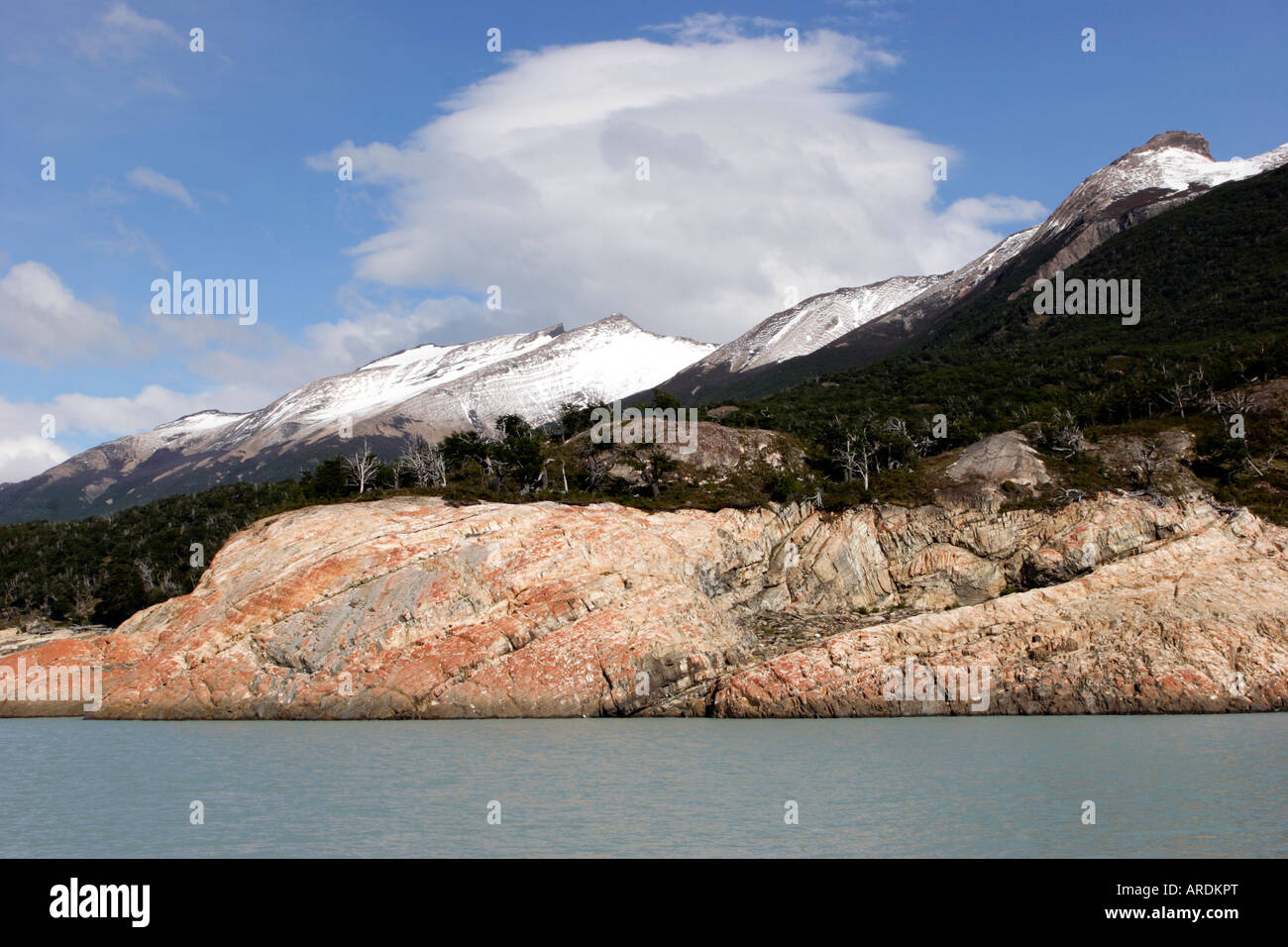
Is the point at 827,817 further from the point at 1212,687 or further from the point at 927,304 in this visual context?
the point at 927,304

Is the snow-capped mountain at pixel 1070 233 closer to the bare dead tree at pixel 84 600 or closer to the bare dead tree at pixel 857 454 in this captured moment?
the bare dead tree at pixel 857 454

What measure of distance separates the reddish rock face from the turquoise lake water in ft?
14.1

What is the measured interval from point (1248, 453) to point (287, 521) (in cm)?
4870

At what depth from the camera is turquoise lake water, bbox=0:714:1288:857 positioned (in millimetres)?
16234

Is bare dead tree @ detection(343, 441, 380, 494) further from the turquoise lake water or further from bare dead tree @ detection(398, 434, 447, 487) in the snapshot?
the turquoise lake water

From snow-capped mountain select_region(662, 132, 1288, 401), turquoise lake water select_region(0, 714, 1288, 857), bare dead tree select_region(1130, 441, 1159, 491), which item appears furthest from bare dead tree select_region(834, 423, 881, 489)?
snow-capped mountain select_region(662, 132, 1288, 401)

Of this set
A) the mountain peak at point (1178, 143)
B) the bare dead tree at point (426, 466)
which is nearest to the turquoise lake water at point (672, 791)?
the bare dead tree at point (426, 466)

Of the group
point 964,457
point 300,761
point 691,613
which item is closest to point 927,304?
point 964,457

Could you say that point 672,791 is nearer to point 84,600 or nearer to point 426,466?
point 426,466

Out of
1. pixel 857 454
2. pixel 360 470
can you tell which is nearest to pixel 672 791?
pixel 857 454

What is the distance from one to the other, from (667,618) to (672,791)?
20068 mm

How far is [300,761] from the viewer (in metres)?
26.5

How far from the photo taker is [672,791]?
21.2 m

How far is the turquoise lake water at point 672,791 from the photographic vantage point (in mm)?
16234
